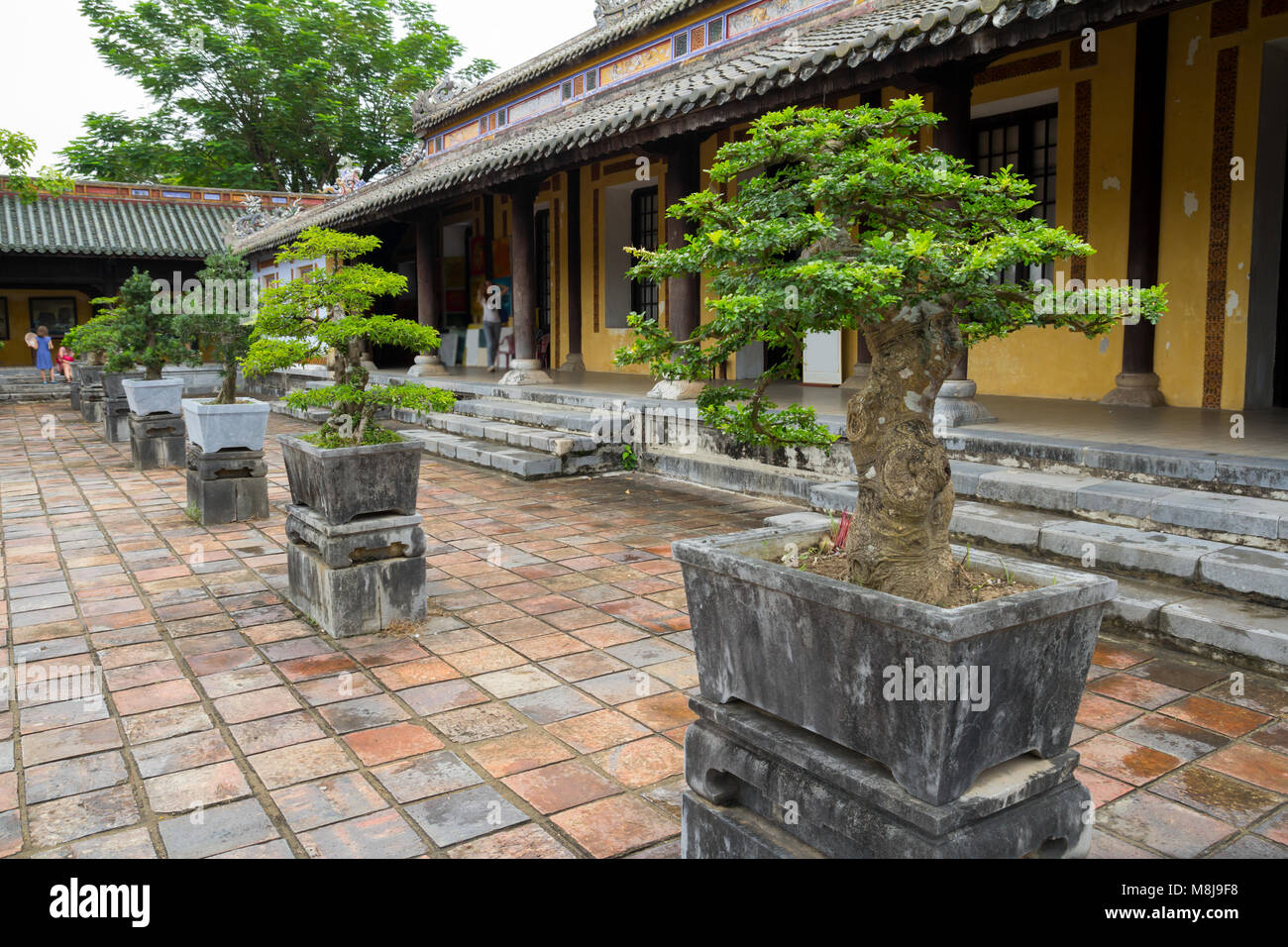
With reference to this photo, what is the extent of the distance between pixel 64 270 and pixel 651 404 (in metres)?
18.9

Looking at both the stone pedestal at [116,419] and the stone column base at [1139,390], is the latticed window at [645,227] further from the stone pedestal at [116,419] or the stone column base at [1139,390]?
the stone column base at [1139,390]

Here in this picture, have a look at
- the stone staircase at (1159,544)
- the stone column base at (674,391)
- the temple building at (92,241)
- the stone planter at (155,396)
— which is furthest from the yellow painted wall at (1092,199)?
the temple building at (92,241)

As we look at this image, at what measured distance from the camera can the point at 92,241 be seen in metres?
21.8

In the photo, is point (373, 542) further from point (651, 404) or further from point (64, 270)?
point (64, 270)

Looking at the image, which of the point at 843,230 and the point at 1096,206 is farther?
the point at 1096,206

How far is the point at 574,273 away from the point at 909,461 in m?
12.7

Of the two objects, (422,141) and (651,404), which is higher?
(422,141)

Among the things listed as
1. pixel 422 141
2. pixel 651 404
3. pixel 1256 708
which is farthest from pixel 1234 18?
pixel 422 141

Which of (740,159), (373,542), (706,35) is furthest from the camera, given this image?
(706,35)

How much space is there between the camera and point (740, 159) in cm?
259

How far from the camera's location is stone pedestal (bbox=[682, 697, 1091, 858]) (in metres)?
1.99

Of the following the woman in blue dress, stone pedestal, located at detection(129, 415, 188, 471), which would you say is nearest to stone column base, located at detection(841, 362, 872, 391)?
stone pedestal, located at detection(129, 415, 188, 471)

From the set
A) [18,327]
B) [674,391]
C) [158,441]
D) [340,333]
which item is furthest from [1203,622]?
[18,327]

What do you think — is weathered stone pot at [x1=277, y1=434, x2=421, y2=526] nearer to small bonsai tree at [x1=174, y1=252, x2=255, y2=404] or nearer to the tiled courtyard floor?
the tiled courtyard floor
